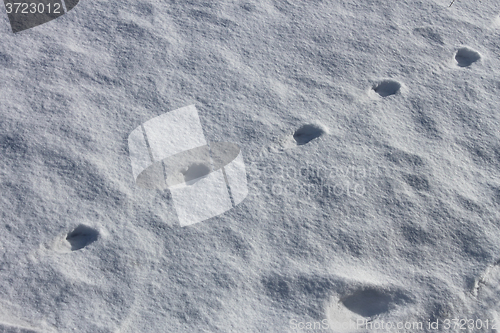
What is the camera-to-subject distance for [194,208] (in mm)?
1731

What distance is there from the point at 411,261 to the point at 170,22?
1.39m

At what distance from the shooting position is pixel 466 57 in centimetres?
225

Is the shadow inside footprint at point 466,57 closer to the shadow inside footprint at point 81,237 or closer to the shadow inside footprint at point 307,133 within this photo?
the shadow inside footprint at point 307,133

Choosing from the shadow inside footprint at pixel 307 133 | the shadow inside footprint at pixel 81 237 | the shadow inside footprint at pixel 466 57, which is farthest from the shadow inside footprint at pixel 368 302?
the shadow inside footprint at pixel 466 57

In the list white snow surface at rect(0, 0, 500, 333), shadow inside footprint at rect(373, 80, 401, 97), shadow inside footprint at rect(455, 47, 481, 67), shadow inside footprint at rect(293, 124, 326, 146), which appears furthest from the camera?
shadow inside footprint at rect(455, 47, 481, 67)

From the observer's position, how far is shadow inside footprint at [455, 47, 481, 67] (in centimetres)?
222

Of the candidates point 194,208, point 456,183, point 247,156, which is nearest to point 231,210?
point 194,208

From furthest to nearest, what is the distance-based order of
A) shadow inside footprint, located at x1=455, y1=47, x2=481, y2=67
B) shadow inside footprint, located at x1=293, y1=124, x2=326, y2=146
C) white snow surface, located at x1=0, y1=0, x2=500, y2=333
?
1. shadow inside footprint, located at x1=455, y1=47, x2=481, y2=67
2. shadow inside footprint, located at x1=293, y1=124, x2=326, y2=146
3. white snow surface, located at x1=0, y1=0, x2=500, y2=333

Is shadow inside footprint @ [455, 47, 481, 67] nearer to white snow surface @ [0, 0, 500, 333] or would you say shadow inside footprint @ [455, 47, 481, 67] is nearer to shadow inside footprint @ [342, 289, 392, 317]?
white snow surface @ [0, 0, 500, 333]

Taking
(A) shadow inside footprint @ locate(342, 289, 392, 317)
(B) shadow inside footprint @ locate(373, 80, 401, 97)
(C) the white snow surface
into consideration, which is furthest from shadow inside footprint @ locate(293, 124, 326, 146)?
(A) shadow inside footprint @ locate(342, 289, 392, 317)

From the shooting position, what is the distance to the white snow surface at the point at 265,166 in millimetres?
1544

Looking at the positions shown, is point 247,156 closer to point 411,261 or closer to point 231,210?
point 231,210

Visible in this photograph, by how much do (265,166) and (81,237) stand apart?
0.65 meters

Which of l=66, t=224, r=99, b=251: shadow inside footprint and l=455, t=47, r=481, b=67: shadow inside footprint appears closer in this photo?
l=66, t=224, r=99, b=251: shadow inside footprint
